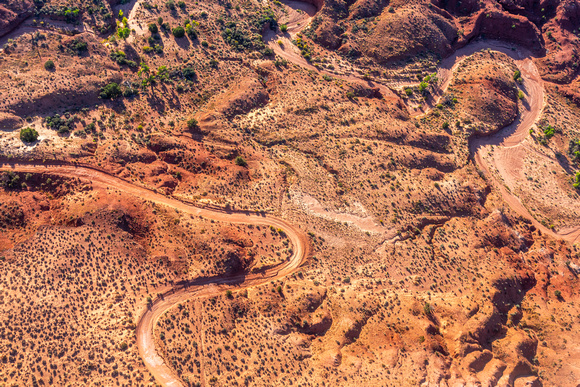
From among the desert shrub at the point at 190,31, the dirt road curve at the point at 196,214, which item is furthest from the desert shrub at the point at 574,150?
the desert shrub at the point at 190,31

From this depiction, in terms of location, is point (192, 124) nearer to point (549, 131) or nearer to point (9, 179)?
point (9, 179)

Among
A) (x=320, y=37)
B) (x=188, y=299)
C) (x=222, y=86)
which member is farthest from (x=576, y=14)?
(x=188, y=299)

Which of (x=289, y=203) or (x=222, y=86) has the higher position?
(x=222, y=86)

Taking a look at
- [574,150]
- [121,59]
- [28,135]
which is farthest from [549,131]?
[28,135]

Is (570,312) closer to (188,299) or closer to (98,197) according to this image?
(188,299)

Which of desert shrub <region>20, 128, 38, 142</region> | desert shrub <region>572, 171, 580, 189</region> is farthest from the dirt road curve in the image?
desert shrub <region>572, 171, 580, 189</region>

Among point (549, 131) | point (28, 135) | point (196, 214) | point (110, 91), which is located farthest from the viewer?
point (549, 131)
